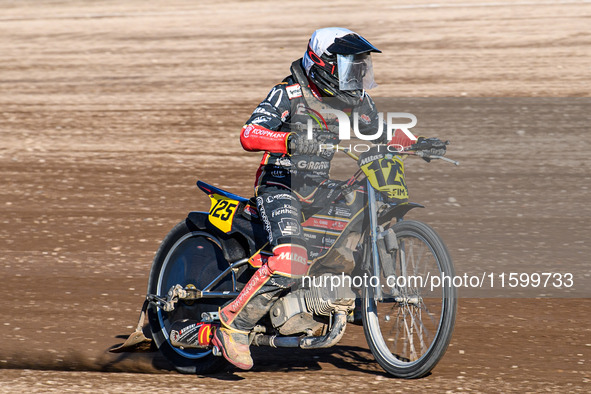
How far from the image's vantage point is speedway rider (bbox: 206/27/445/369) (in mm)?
5621

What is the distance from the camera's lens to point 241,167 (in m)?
12.4

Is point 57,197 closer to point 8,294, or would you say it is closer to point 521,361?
point 8,294

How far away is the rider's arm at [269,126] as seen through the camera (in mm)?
5344

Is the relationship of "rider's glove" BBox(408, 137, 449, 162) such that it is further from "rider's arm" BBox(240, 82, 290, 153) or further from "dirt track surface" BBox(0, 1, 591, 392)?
"dirt track surface" BBox(0, 1, 591, 392)

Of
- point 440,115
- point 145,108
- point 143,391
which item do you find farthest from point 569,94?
point 143,391

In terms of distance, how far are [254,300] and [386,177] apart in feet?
3.74

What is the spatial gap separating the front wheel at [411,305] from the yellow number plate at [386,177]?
0.66 feet

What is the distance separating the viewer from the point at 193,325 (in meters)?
6.20

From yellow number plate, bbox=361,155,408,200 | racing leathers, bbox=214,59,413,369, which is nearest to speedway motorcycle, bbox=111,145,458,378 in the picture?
yellow number plate, bbox=361,155,408,200

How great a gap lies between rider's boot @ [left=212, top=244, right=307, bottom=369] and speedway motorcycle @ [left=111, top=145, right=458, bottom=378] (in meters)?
0.09

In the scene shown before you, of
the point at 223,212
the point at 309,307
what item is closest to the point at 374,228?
the point at 309,307

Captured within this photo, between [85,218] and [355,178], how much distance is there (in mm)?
5439

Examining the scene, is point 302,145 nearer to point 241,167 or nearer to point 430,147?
point 430,147

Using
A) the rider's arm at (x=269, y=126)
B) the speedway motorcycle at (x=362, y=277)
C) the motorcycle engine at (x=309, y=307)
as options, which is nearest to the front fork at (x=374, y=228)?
the speedway motorcycle at (x=362, y=277)
